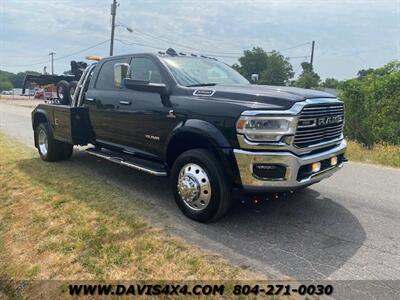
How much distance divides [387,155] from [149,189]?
611cm

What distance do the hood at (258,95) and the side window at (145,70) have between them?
817mm

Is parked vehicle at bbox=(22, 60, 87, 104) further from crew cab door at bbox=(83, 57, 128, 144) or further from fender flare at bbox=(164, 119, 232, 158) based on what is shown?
fender flare at bbox=(164, 119, 232, 158)

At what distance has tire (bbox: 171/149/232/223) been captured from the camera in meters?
4.14

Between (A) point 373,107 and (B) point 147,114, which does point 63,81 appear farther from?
(A) point 373,107

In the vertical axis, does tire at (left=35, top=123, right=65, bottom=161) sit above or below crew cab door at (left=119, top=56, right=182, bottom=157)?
below

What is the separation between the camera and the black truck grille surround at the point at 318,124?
A: 399 cm

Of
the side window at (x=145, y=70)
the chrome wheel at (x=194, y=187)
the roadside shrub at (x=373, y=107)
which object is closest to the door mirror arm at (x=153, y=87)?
the side window at (x=145, y=70)

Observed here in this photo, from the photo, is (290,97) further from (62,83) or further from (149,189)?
(62,83)

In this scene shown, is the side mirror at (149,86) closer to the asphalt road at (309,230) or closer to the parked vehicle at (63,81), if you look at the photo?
the asphalt road at (309,230)

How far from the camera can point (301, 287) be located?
10.3 ft

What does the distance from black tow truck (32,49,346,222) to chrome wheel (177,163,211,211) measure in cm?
1

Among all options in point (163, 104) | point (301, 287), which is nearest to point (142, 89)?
point (163, 104)

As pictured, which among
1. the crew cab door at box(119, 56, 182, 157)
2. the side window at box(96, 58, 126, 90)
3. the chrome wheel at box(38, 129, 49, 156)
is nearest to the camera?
the crew cab door at box(119, 56, 182, 157)

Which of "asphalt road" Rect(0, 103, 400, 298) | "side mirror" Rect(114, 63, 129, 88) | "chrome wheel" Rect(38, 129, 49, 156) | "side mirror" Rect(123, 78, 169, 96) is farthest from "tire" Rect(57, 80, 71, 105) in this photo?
"side mirror" Rect(123, 78, 169, 96)
